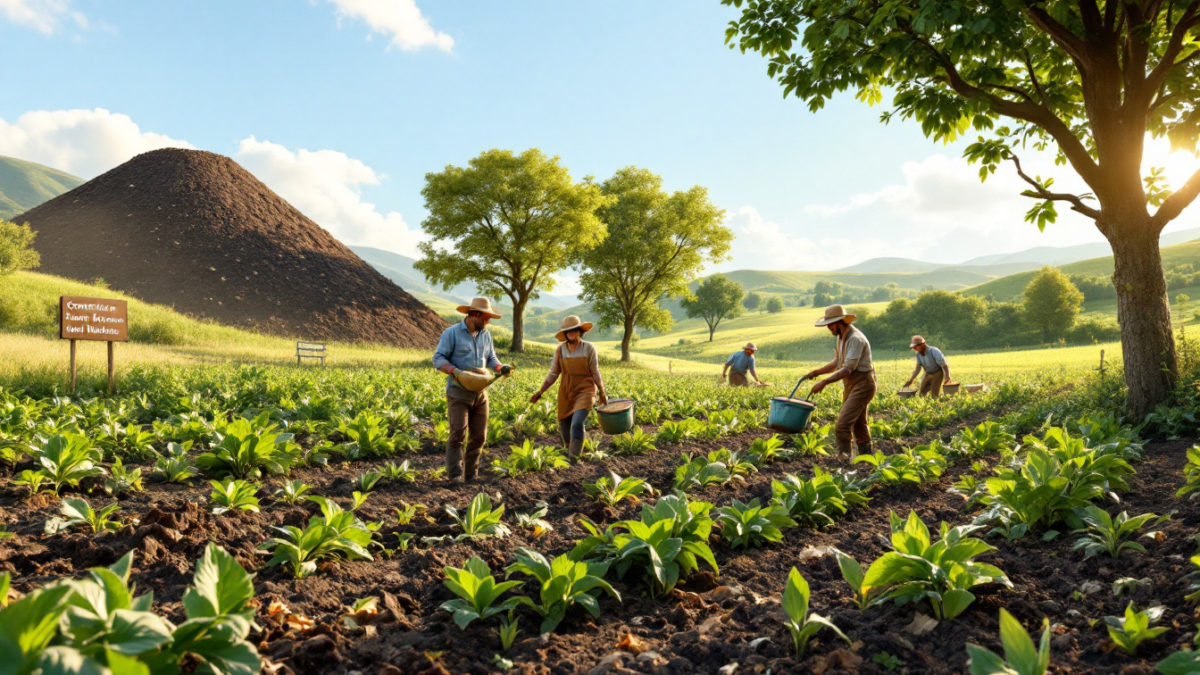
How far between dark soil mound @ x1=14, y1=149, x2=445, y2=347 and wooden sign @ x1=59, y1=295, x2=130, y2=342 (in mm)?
22363

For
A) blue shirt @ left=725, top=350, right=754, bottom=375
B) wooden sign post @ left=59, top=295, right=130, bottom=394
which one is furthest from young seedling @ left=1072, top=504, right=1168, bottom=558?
wooden sign post @ left=59, top=295, right=130, bottom=394

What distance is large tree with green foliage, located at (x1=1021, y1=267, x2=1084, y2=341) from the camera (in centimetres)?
6034

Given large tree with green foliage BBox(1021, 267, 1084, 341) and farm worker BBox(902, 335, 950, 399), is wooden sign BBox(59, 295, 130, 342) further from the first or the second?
large tree with green foliage BBox(1021, 267, 1084, 341)

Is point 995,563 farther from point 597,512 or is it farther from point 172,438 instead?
point 172,438

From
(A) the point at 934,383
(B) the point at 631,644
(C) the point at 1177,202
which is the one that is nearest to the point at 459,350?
(B) the point at 631,644

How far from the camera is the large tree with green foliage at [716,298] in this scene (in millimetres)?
88875

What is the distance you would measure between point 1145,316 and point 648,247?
31153 millimetres

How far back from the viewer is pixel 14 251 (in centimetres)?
3027

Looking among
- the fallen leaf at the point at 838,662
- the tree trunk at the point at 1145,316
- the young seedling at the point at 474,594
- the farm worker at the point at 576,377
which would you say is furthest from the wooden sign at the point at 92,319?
the tree trunk at the point at 1145,316

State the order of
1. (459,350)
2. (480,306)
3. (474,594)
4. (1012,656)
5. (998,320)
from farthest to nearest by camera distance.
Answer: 1. (998,320)
2. (459,350)
3. (480,306)
4. (474,594)
5. (1012,656)

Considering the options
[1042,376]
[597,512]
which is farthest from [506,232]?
[597,512]

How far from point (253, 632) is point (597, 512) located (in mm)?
3035

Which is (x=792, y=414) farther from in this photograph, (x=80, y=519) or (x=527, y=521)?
(x=80, y=519)

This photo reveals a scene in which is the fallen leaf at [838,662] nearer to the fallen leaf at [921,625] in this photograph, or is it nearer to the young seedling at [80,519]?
A: the fallen leaf at [921,625]
